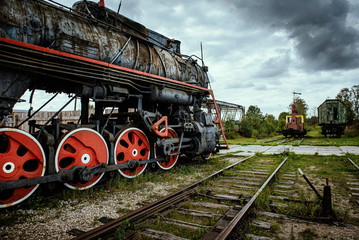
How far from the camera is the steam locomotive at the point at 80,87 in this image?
317cm

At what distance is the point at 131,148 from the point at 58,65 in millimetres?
2187

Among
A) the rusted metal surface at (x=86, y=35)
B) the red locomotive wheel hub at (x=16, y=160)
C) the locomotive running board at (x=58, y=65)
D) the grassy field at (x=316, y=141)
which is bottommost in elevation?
the grassy field at (x=316, y=141)

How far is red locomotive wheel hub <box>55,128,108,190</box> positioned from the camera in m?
3.75

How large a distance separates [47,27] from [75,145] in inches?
76.1

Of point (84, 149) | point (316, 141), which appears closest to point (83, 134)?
point (84, 149)

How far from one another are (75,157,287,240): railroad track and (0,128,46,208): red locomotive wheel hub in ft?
4.82

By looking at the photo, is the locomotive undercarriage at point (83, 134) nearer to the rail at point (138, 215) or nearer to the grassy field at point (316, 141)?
the rail at point (138, 215)

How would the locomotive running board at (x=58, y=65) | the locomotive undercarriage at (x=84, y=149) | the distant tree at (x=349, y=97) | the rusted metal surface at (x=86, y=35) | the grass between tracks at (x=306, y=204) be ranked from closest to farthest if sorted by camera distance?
the grass between tracks at (x=306, y=204) < the locomotive running board at (x=58, y=65) < the locomotive undercarriage at (x=84, y=149) < the rusted metal surface at (x=86, y=35) < the distant tree at (x=349, y=97)

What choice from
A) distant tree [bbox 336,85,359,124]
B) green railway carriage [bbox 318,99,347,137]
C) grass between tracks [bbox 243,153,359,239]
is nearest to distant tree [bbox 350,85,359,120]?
distant tree [bbox 336,85,359,124]

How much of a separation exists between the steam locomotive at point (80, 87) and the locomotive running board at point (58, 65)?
13mm

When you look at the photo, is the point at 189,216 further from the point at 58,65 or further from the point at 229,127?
the point at 229,127

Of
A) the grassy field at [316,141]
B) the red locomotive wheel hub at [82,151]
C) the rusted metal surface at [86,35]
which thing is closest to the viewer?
the rusted metal surface at [86,35]

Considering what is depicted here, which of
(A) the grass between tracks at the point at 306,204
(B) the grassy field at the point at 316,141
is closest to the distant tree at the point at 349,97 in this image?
(B) the grassy field at the point at 316,141

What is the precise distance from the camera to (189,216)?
3.10 metres
